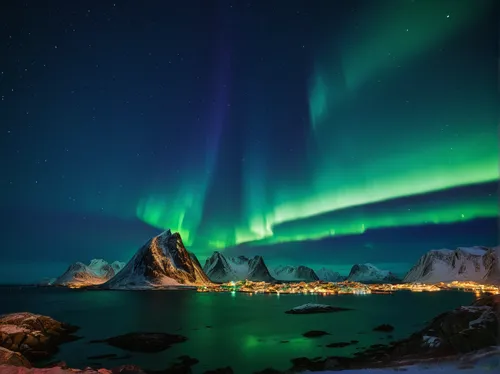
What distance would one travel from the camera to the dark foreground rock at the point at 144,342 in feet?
137

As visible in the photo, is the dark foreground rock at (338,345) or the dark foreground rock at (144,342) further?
the dark foreground rock at (338,345)

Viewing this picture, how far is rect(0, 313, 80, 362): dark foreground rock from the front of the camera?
127 ft

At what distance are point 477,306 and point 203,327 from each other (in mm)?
51937

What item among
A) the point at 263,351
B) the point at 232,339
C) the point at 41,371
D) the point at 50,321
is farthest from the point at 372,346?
the point at 50,321

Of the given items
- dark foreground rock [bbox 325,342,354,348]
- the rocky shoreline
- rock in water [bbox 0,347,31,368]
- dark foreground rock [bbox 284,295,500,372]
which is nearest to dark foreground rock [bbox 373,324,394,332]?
dark foreground rock [bbox 325,342,354,348]

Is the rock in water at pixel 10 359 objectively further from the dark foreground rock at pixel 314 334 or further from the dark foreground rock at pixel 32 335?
the dark foreground rock at pixel 314 334

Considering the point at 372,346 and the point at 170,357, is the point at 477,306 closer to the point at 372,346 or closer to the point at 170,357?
the point at 372,346

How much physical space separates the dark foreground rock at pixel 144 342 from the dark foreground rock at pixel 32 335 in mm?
6656

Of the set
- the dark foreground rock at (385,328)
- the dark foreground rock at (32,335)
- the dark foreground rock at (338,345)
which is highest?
the dark foreground rock at (32,335)

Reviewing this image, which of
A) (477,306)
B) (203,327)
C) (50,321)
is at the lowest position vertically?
(203,327)

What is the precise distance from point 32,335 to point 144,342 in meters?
13.5

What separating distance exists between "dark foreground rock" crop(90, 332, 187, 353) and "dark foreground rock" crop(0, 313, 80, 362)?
262 inches

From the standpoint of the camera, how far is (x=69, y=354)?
41969 millimetres

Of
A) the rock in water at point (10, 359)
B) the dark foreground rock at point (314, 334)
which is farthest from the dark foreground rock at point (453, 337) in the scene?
the dark foreground rock at point (314, 334)
